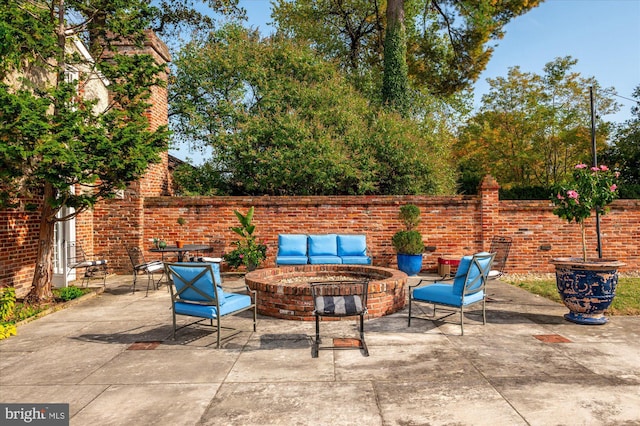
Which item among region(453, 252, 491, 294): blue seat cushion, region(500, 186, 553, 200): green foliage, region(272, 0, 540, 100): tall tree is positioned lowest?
region(453, 252, 491, 294): blue seat cushion

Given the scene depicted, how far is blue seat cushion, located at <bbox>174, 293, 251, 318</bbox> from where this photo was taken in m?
5.62

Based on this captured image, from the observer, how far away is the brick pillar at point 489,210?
1195 centimetres

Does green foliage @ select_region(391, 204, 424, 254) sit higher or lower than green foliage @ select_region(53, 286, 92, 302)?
higher

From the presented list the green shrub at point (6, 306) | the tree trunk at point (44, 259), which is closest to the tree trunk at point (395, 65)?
the tree trunk at point (44, 259)

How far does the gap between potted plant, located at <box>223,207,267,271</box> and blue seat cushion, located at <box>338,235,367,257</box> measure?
76.4 inches

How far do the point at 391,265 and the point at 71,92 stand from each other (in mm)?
8424

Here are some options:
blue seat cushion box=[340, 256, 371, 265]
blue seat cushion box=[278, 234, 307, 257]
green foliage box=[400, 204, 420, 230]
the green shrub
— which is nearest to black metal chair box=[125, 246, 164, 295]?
the green shrub

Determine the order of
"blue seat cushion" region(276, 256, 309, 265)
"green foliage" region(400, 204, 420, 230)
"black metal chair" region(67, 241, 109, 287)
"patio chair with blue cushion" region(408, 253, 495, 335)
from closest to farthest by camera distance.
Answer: "patio chair with blue cushion" region(408, 253, 495, 335)
"black metal chair" region(67, 241, 109, 287)
"blue seat cushion" region(276, 256, 309, 265)
"green foliage" region(400, 204, 420, 230)

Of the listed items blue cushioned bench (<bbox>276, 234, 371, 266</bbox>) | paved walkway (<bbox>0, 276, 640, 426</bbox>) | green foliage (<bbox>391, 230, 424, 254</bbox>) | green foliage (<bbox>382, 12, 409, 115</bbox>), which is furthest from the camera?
green foliage (<bbox>382, 12, 409, 115</bbox>)

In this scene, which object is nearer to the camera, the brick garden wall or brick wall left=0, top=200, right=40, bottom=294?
brick wall left=0, top=200, right=40, bottom=294

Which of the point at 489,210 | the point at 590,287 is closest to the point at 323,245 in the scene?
the point at 489,210

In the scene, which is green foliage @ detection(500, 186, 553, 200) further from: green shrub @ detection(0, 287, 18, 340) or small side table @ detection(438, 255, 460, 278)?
green shrub @ detection(0, 287, 18, 340)

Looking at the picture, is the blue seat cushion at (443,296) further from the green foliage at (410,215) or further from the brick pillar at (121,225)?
the brick pillar at (121,225)

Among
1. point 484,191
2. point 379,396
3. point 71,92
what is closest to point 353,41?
point 484,191
